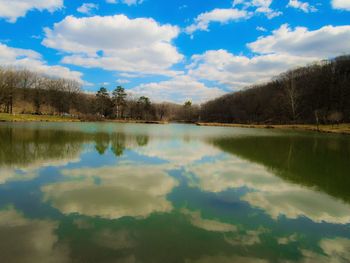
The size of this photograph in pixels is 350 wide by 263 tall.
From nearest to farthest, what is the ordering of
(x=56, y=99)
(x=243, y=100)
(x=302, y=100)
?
(x=56, y=99) → (x=302, y=100) → (x=243, y=100)

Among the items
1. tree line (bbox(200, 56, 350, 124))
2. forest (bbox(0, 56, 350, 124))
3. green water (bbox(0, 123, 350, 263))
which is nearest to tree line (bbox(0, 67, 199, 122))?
forest (bbox(0, 56, 350, 124))

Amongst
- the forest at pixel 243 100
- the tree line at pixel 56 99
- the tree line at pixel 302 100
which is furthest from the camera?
the tree line at pixel 302 100

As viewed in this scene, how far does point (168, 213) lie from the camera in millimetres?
6625

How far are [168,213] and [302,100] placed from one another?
316 feet

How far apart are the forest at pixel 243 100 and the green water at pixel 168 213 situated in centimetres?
5154

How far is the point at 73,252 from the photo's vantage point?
4.58 m

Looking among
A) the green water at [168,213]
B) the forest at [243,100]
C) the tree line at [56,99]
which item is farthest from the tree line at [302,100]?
the green water at [168,213]

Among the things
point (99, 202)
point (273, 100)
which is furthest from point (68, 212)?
point (273, 100)

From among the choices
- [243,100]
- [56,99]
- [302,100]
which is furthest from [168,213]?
[243,100]

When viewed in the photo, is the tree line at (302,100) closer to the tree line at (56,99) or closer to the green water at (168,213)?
the tree line at (56,99)

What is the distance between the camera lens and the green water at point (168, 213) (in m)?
4.77

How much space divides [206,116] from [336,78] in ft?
217

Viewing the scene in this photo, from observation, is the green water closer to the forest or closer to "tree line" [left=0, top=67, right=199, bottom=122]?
the forest

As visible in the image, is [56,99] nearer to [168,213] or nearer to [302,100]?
[302,100]
